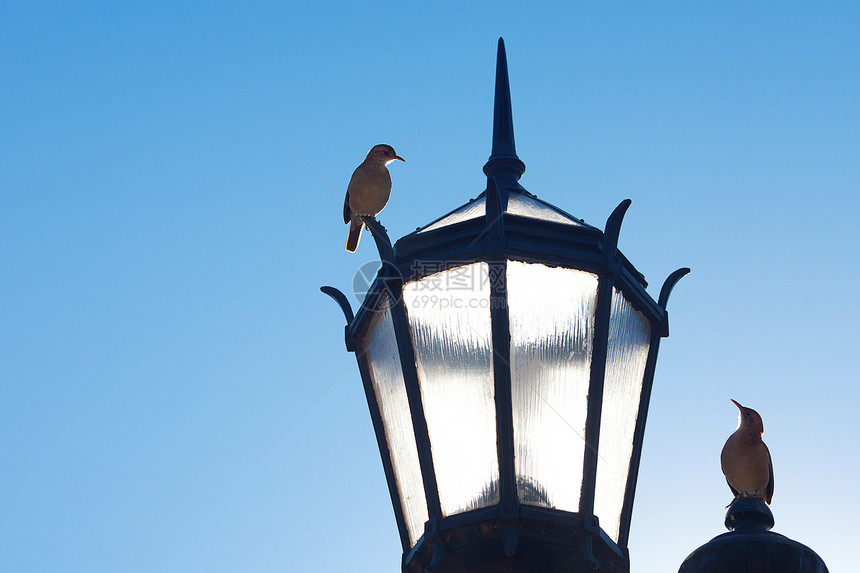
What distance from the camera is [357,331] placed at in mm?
3924

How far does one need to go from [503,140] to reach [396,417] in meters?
1.55

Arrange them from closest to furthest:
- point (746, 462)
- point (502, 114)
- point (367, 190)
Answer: point (746, 462) → point (502, 114) → point (367, 190)

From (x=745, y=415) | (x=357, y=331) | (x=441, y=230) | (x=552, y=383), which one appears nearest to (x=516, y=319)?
(x=552, y=383)

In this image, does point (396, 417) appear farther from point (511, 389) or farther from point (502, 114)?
point (502, 114)

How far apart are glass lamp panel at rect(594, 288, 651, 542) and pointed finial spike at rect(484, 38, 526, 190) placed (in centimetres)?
97

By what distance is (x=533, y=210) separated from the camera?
13.0 feet

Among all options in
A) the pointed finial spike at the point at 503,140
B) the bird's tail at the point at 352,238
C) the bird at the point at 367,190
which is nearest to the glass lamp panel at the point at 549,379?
the pointed finial spike at the point at 503,140

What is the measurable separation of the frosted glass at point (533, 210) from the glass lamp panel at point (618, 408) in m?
0.38

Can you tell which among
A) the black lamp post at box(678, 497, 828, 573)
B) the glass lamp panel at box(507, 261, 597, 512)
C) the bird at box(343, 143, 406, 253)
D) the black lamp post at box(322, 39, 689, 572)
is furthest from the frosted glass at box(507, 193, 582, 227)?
the bird at box(343, 143, 406, 253)

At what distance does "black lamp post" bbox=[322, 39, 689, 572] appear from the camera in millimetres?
3348

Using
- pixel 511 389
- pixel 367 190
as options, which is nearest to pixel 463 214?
pixel 511 389

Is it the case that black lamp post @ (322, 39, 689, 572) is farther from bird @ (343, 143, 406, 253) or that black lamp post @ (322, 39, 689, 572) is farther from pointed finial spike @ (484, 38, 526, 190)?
bird @ (343, 143, 406, 253)

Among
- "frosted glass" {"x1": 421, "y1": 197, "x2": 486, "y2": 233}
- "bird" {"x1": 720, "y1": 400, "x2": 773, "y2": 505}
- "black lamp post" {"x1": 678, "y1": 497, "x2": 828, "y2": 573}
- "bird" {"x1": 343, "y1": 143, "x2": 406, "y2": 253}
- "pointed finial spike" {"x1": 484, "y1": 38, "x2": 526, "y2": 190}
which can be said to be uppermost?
"bird" {"x1": 343, "y1": 143, "x2": 406, "y2": 253}

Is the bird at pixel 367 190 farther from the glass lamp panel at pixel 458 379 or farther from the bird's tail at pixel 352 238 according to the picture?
the glass lamp panel at pixel 458 379
